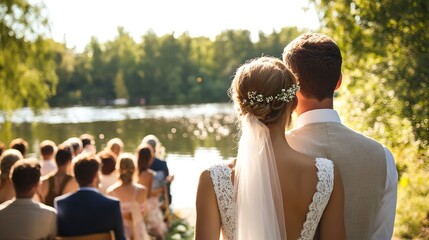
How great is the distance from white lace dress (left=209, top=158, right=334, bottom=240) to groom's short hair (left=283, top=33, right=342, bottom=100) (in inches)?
11.9

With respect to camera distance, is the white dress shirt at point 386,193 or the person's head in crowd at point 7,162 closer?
the white dress shirt at point 386,193

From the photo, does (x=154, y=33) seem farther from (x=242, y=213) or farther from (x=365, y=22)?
(x=242, y=213)

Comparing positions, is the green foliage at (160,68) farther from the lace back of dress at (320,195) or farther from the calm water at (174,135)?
the lace back of dress at (320,195)

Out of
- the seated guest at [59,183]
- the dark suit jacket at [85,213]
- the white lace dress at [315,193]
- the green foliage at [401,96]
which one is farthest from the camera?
the green foliage at [401,96]

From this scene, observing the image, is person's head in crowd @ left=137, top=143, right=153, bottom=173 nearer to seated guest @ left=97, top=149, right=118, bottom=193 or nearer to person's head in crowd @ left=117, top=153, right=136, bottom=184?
seated guest @ left=97, top=149, right=118, bottom=193

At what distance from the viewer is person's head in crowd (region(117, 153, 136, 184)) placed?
6.23 m

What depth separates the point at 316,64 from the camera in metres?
2.26

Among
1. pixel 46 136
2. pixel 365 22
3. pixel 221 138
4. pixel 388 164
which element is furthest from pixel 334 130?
pixel 46 136

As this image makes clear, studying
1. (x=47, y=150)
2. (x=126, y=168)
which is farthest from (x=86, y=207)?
(x=47, y=150)

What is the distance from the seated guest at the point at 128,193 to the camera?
627 cm

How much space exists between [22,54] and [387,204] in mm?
13903

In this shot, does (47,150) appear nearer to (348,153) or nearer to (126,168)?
(126,168)

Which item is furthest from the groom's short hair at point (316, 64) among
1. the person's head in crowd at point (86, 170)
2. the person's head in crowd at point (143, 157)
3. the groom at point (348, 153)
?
the person's head in crowd at point (143, 157)

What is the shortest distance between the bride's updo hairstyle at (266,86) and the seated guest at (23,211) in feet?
8.86
